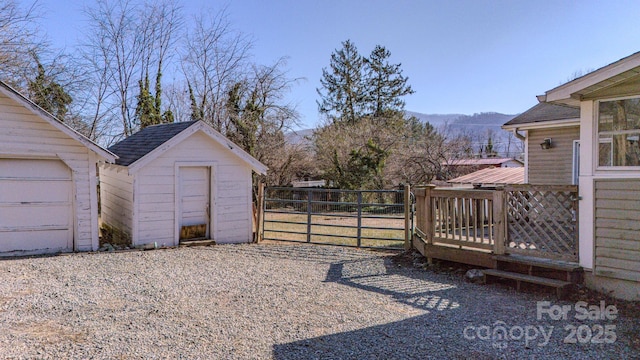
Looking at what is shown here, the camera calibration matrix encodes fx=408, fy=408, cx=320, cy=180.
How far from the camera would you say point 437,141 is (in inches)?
957

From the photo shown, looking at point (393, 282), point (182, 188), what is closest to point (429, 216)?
point (393, 282)

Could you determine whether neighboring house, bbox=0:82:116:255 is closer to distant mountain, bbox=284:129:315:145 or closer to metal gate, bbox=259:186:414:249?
metal gate, bbox=259:186:414:249

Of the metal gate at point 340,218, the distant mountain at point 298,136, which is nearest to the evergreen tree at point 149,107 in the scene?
the distant mountain at point 298,136

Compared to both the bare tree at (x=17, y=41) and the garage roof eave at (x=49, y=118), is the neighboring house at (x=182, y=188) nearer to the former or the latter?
the garage roof eave at (x=49, y=118)

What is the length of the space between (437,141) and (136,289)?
69.1ft

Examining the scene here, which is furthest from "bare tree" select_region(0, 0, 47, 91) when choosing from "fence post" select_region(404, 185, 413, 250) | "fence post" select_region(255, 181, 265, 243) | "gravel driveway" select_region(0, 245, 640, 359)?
"fence post" select_region(404, 185, 413, 250)

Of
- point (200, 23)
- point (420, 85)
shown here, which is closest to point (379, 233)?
point (200, 23)

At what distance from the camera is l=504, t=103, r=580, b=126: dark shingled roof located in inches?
379

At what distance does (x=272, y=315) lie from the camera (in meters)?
4.90

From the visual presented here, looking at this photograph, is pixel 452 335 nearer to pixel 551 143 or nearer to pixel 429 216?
pixel 429 216

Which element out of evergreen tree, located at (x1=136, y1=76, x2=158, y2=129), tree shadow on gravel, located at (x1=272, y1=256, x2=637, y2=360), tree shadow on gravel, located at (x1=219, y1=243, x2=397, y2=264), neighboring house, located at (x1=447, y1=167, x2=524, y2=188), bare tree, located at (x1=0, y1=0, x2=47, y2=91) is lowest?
tree shadow on gravel, located at (x1=219, y1=243, x2=397, y2=264)

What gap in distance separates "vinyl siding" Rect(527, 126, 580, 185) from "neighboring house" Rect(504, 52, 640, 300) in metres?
4.35

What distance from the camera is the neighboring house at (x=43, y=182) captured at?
818 centimetres

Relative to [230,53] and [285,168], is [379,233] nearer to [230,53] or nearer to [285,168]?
[285,168]
